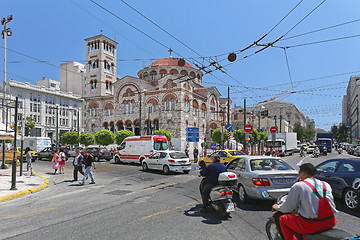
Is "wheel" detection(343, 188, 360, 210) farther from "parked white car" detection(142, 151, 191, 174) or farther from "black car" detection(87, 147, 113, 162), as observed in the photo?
"black car" detection(87, 147, 113, 162)

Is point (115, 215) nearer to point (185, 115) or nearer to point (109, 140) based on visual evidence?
point (109, 140)

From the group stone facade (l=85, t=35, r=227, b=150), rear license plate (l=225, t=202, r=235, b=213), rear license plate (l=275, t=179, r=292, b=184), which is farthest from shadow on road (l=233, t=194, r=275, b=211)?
stone facade (l=85, t=35, r=227, b=150)

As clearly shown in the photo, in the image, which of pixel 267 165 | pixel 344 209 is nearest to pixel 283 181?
pixel 267 165

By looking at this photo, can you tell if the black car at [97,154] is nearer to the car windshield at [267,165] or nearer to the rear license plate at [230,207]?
the car windshield at [267,165]

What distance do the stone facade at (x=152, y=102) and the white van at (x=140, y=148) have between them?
2145 cm

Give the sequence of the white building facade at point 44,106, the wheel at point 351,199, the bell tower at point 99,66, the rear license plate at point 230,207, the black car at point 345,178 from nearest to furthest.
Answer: the rear license plate at point 230,207 → the wheel at point 351,199 → the black car at point 345,178 → the white building facade at point 44,106 → the bell tower at point 99,66

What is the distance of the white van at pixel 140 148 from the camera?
2258 centimetres

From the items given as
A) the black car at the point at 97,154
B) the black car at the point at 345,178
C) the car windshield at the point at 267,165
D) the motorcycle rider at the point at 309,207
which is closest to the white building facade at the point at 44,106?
the black car at the point at 97,154

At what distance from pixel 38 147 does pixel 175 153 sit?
23589 mm

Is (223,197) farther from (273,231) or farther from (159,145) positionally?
(159,145)

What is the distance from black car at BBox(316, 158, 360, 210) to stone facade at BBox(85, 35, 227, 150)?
37.1 m

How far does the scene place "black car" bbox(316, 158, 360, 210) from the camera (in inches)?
277

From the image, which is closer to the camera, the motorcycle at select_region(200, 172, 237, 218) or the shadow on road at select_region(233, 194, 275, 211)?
the motorcycle at select_region(200, 172, 237, 218)

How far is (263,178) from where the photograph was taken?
7.28 metres
